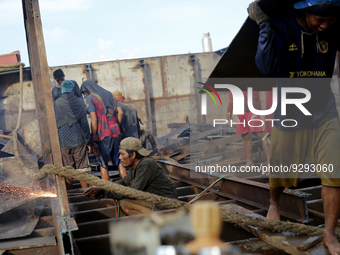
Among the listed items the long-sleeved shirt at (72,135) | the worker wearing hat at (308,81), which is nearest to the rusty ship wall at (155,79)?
the long-sleeved shirt at (72,135)

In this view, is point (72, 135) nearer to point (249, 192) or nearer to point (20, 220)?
point (20, 220)

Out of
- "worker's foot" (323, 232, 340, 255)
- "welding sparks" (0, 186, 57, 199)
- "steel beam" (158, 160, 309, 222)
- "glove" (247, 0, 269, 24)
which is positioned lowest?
"steel beam" (158, 160, 309, 222)

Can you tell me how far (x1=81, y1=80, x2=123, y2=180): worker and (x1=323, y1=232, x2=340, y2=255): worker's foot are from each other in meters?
3.99

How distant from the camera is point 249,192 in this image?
406 cm

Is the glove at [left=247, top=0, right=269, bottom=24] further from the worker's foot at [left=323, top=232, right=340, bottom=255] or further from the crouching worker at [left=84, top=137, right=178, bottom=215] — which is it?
the crouching worker at [left=84, top=137, right=178, bottom=215]

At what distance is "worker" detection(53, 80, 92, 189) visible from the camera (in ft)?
17.5

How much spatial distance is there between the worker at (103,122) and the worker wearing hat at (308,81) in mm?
3594

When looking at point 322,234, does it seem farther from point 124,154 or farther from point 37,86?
point 37,86

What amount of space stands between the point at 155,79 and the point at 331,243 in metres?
13.3

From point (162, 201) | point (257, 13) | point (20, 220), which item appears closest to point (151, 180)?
point (162, 201)

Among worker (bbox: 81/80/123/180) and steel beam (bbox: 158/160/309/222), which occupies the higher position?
worker (bbox: 81/80/123/180)

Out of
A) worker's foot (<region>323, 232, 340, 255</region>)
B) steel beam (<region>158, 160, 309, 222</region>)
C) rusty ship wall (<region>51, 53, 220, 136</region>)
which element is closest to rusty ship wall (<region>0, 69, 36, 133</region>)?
rusty ship wall (<region>51, 53, 220, 136</region>)

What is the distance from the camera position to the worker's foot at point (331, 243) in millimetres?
2193

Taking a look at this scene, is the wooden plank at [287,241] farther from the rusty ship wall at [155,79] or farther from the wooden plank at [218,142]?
the rusty ship wall at [155,79]
